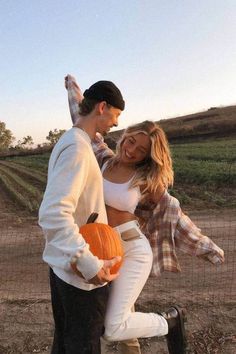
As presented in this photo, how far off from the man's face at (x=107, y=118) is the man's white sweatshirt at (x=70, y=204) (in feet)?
0.35

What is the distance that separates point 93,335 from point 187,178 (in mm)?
14290

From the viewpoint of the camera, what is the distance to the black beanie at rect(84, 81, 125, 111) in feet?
7.63

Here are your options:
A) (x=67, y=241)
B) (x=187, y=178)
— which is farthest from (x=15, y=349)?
(x=187, y=178)

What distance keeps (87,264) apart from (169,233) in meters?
1.06

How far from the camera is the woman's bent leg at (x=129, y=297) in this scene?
8.24ft

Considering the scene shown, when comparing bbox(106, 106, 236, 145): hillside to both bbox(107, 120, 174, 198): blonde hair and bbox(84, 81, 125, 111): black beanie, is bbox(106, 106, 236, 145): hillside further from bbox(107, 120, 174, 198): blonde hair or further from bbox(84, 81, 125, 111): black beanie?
bbox(84, 81, 125, 111): black beanie

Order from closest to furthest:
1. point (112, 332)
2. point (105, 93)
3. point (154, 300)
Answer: point (105, 93)
point (112, 332)
point (154, 300)

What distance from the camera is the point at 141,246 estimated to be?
2.65m

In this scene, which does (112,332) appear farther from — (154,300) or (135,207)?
(154,300)

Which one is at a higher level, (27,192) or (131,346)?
(131,346)

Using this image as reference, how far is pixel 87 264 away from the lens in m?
2.07

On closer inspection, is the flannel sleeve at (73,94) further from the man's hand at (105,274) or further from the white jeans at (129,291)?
the man's hand at (105,274)

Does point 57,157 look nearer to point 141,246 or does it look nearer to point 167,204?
point 141,246

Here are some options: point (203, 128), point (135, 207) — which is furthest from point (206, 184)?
point (203, 128)
